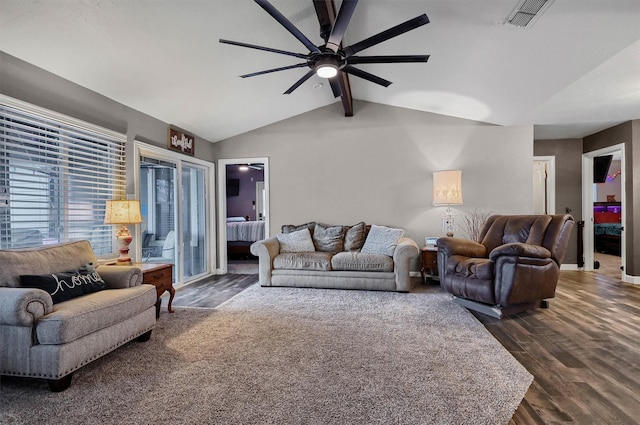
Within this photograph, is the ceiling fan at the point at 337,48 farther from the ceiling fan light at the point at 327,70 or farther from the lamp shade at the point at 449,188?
the lamp shade at the point at 449,188

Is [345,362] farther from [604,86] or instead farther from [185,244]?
[604,86]

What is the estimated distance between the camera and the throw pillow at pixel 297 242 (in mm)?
4762

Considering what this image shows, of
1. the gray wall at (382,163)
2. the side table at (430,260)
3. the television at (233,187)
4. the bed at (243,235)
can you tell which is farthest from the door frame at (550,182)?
the television at (233,187)

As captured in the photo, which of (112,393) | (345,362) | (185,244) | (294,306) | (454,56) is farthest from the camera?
(185,244)

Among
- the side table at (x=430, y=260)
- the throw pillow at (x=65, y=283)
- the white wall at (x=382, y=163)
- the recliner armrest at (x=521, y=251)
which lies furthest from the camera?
the white wall at (x=382, y=163)

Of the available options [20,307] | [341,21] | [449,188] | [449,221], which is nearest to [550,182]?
[449,221]

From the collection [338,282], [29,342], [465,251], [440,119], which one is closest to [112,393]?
[29,342]

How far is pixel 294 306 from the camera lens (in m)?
3.56

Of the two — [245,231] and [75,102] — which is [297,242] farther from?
[75,102]

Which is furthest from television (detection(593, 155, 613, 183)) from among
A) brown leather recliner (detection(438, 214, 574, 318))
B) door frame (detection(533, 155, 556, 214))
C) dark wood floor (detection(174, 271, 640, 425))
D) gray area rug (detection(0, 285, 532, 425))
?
gray area rug (detection(0, 285, 532, 425))

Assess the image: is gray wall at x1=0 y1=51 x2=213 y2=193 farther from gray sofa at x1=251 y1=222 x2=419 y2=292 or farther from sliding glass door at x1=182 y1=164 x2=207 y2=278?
gray sofa at x1=251 y1=222 x2=419 y2=292

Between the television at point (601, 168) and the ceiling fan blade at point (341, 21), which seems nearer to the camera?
the ceiling fan blade at point (341, 21)

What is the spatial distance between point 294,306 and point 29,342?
2.24 metres

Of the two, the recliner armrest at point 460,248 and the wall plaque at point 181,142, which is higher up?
the wall plaque at point 181,142
